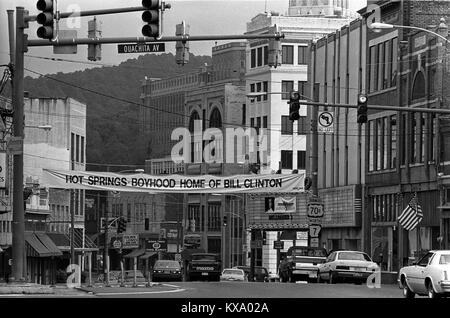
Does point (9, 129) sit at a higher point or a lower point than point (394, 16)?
lower

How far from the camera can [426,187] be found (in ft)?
207

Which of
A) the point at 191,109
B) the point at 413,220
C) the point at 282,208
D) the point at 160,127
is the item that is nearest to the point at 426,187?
the point at 413,220

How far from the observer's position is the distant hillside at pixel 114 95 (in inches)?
3829

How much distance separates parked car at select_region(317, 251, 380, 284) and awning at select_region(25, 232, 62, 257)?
126ft

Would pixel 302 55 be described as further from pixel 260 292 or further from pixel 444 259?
pixel 444 259

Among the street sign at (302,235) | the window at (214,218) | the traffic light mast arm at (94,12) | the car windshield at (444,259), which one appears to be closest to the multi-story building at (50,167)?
the street sign at (302,235)

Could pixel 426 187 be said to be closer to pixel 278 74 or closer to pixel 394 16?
pixel 394 16

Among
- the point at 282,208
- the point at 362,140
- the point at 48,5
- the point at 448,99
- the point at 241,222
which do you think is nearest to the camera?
the point at 48,5

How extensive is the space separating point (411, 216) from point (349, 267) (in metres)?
17.0

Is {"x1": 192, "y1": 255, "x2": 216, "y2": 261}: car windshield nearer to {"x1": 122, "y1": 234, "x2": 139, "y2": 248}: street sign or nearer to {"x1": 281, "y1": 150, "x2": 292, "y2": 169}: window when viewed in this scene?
{"x1": 122, "y1": 234, "x2": 139, "y2": 248}: street sign

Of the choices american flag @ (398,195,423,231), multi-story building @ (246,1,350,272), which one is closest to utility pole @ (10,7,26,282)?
american flag @ (398,195,423,231)

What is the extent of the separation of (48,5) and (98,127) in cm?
9353

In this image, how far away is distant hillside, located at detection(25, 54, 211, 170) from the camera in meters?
97.2
